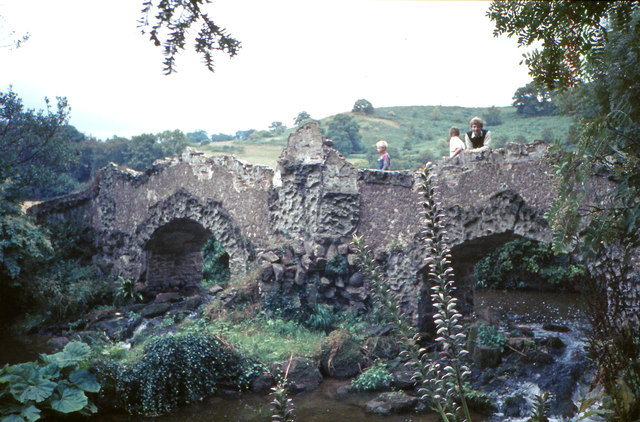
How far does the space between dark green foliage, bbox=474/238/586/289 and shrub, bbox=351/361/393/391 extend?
8.81 meters

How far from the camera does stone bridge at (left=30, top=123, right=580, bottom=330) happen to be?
29.7ft

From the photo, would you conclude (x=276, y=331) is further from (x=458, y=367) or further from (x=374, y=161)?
(x=374, y=161)

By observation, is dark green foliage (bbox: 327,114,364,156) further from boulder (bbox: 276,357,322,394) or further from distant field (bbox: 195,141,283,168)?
boulder (bbox: 276,357,322,394)

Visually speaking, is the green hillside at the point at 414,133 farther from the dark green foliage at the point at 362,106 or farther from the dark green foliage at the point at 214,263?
the dark green foliage at the point at 214,263

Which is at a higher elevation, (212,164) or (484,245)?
(212,164)

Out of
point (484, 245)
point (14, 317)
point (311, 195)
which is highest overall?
point (311, 195)

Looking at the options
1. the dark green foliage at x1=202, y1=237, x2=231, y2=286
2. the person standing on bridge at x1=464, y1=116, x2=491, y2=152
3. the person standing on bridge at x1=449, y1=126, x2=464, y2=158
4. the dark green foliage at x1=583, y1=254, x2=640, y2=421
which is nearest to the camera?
the dark green foliage at x1=583, y1=254, x2=640, y2=421

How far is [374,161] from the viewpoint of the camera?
1233 inches

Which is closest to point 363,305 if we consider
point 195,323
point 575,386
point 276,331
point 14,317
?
point 276,331

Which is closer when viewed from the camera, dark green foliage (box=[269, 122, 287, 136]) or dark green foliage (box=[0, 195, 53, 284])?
dark green foliage (box=[0, 195, 53, 284])

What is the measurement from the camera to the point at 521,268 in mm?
16891

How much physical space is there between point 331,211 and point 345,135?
26301mm

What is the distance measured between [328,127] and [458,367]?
1476 inches

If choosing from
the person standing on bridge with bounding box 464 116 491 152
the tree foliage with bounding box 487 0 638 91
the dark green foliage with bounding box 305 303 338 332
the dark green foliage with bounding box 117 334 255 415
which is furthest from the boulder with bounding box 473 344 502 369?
the tree foliage with bounding box 487 0 638 91
